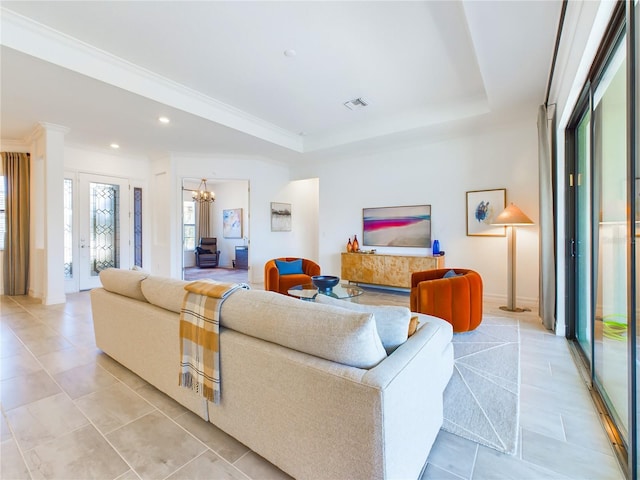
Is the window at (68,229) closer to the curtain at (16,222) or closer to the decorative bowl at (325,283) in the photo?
the curtain at (16,222)

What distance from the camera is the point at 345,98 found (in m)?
4.18

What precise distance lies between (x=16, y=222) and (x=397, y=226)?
6740 millimetres

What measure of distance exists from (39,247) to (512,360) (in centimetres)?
683

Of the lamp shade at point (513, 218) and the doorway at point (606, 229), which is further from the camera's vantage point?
the lamp shade at point (513, 218)

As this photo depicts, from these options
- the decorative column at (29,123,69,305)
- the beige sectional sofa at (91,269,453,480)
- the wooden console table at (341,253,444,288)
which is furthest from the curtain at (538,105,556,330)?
the decorative column at (29,123,69,305)

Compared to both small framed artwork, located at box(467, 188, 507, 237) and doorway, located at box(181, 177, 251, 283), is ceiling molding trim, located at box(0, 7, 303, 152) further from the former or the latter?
doorway, located at box(181, 177, 251, 283)

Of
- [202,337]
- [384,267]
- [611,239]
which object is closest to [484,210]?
[384,267]

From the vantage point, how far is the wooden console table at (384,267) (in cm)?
493

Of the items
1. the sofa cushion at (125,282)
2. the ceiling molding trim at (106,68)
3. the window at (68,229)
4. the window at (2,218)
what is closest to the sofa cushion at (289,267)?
the ceiling molding trim at (106,68)

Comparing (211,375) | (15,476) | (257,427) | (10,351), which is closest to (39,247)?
(10,351)

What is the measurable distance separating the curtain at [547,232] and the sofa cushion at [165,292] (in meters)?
3.71

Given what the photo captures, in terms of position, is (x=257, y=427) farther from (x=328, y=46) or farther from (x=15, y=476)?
(x=328, y=46)

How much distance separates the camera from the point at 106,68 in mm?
3182

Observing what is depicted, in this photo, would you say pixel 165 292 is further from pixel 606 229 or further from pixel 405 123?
pixel 405 123
